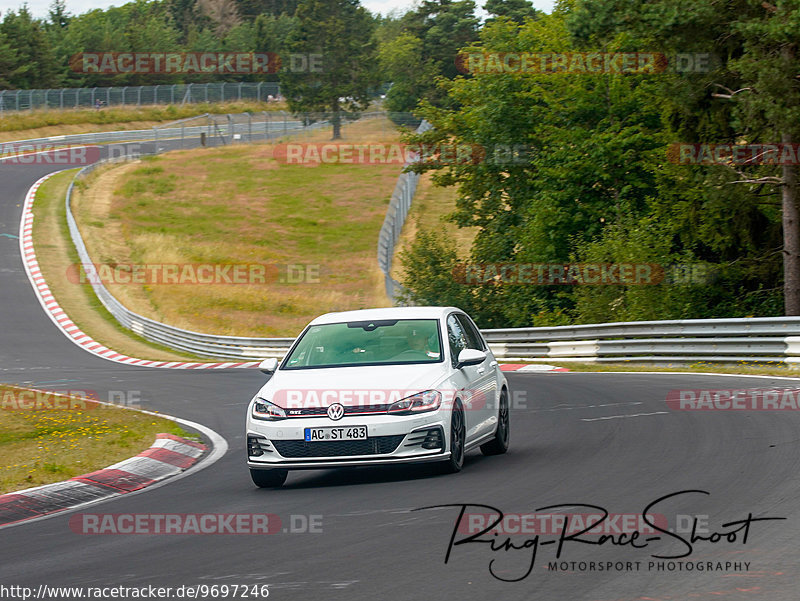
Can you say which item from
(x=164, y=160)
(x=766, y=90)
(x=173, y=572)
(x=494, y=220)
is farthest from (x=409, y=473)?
(x=164, y=160)

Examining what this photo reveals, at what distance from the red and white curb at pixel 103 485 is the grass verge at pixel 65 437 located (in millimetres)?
246

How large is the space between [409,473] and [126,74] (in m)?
103

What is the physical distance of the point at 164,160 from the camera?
254 ft

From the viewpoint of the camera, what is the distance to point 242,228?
200 feet

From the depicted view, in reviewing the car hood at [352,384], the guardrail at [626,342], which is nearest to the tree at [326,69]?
the guardrail at [626,342]

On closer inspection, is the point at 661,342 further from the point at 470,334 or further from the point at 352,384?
the point at 352,384

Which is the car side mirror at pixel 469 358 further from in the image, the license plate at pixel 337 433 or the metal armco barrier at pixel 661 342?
the metal armco barrier at pixel 661 342

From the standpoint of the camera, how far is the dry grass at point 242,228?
4519 cm

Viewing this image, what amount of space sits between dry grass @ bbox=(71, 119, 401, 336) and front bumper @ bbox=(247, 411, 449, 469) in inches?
→ 1227

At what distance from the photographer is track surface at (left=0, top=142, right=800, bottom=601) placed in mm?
5676

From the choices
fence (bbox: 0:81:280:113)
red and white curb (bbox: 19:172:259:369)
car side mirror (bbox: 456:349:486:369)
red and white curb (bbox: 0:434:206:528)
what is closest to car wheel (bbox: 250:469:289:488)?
red and white curb (bbox: 0:434:206:528)

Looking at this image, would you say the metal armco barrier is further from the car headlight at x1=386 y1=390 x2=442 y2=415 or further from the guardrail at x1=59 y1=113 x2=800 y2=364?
the car headlight at x1=386 y1=390 x2=442 y2=415

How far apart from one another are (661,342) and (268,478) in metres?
14.8

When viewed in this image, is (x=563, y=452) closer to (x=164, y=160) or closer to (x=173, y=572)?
(x=173, y=572)
